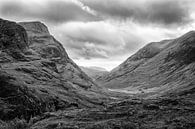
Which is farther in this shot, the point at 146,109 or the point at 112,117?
the point at 146,109

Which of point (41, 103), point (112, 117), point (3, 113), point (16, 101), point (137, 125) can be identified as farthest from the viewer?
point (41, 103)

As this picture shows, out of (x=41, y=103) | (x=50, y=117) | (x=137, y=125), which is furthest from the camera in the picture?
(x=41, y=103)

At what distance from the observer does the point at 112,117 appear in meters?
46.4

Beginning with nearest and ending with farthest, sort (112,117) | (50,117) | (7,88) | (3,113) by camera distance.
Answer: (112,117), (50,117), (3,113), (7,88)

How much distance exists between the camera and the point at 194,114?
1740 inches

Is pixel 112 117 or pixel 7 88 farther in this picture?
pixel 7 88

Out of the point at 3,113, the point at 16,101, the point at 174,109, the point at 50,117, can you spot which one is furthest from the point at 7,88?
the point at 174,109

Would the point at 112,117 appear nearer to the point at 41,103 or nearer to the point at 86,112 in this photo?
the point at 86,112

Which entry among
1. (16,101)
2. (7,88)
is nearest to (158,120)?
(16,101)

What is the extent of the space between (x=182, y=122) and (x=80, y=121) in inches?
590

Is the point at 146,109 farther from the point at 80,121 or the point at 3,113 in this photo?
the point at 3,113

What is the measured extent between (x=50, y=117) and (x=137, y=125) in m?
16.8

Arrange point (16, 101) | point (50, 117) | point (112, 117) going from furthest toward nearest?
point (16, 101) < point (50, 117) < point (112, 117)

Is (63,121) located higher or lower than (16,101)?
lower
